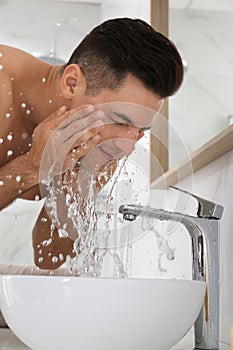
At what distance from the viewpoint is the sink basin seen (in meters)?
0.64

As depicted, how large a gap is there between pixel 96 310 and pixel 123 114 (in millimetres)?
788

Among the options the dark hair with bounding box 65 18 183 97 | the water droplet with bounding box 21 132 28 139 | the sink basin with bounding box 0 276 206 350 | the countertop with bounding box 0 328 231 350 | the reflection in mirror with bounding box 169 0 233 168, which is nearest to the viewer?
the sink basin with bounding box 0 276 206 350

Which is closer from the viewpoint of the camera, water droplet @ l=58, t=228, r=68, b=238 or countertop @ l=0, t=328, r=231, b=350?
countertop @ l=0, t=328, r=231, b=350

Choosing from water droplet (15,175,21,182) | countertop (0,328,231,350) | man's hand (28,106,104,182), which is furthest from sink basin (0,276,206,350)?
water droplet (15,175,21,182)

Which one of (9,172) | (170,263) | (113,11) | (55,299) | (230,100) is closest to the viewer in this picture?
(55,299)

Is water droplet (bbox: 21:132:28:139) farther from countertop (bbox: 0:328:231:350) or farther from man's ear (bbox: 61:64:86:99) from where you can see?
countertop (bbox: 0:328:231:350)

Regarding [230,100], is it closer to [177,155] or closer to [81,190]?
[177,155]

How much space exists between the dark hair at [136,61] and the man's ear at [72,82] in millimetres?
14

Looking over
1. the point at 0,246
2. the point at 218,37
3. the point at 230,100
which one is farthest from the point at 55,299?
the point at 0,246

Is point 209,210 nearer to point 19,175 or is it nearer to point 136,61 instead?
point 136,61

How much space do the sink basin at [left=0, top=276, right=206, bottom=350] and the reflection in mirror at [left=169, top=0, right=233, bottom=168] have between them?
488 millimetres

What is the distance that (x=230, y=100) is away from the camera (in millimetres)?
1085

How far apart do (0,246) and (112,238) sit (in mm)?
434

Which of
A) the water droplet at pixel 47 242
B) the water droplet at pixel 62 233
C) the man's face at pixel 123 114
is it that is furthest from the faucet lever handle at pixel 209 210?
the water droplet at pixel 47 242
